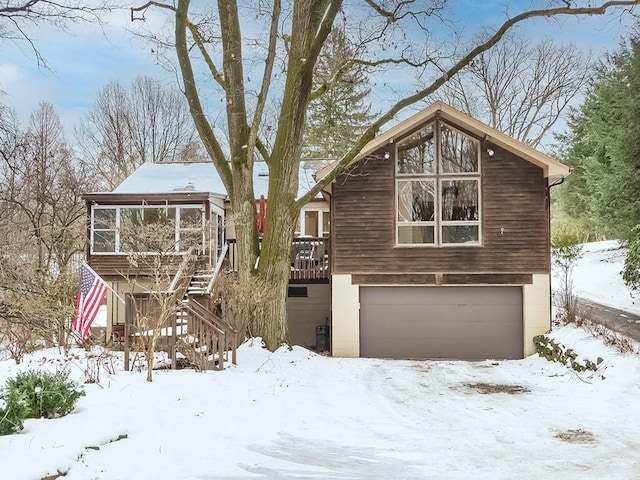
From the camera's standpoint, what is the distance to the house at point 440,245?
1351cm

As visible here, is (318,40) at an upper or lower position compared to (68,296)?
upper

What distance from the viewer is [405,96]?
12.9m

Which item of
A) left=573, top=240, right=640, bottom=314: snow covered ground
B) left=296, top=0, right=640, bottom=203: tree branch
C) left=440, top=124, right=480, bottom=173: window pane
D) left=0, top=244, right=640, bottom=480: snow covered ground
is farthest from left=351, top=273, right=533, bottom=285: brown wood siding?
left=573, top=240, right=640, bottom=314: snow covered ground

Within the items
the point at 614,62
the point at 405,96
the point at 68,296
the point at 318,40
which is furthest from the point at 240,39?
the point at 614,62

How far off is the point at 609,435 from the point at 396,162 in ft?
28.8

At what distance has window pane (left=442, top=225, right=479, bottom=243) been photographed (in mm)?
13688

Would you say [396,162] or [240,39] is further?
[396,162]

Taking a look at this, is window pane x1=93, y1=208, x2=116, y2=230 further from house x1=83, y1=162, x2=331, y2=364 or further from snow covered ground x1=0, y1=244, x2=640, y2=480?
snow covered ground x1=0, y1=244, x2=640, y2=480

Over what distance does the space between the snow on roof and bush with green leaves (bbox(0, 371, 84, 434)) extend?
12.1m

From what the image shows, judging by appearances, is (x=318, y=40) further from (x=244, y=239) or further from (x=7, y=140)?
(x=7, y=140)

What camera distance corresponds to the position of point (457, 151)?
13.9 metres

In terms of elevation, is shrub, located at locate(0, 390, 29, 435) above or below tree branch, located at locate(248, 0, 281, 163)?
below

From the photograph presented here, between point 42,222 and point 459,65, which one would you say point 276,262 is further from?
point 42,222

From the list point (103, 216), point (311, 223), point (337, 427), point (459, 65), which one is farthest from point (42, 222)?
point (337, 427)
